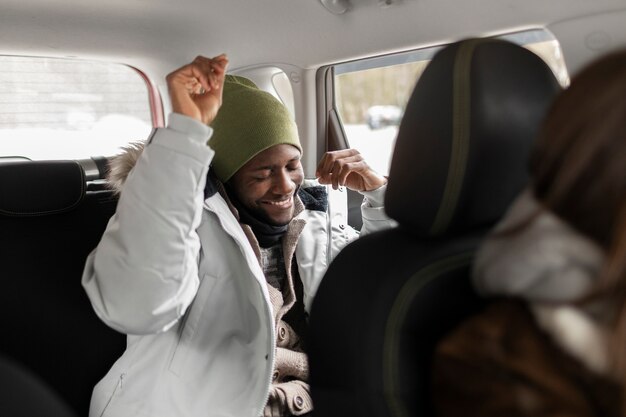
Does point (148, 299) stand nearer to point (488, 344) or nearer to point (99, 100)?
point (488, 344)

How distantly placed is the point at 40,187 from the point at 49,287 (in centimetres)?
24

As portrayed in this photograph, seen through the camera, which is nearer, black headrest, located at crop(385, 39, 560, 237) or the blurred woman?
the blurred woman

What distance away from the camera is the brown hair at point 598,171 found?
0.69m

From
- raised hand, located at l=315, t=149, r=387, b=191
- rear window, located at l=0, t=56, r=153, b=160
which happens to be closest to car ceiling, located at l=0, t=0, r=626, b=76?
rear window, located at l=0, t=56, r=153, b=160

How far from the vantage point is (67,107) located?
8.45 feet

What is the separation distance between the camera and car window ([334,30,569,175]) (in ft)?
6.22

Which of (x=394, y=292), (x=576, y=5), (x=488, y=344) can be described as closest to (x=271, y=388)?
(x=394, y=292)

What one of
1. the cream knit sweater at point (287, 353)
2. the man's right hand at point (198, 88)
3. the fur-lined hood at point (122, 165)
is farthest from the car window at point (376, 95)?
the fur-lined hood at point (122, 165)

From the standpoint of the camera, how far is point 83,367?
1.46 meters

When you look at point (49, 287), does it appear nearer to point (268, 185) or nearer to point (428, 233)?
point (268, 185)

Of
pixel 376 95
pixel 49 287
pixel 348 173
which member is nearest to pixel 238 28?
pixel 376 95

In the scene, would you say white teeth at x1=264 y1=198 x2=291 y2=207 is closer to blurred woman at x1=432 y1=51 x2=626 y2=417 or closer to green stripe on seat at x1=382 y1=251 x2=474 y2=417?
green stripe on seat at x1=382 y1=251 x2=474 y2=417

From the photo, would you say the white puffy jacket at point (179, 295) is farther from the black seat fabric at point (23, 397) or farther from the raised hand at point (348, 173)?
the raised hand at point (348, 173)

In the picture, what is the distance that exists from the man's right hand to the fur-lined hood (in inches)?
9.9
